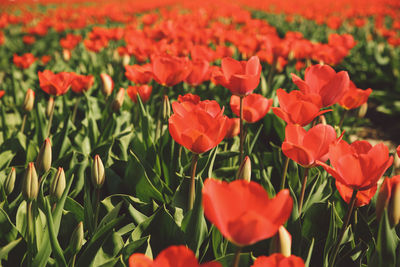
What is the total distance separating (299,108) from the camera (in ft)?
4.00

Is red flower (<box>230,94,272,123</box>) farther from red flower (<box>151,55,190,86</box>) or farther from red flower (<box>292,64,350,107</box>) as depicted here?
red flower (<box>151,55,190,86</box>)

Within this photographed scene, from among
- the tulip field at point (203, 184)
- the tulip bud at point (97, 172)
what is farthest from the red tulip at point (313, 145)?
the tulip bud at point (97, 172)

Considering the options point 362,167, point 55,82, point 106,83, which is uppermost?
point 362,167

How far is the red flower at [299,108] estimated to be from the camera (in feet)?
3.96

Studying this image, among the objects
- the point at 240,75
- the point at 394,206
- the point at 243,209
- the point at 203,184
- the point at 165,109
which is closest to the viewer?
the point at 243,209

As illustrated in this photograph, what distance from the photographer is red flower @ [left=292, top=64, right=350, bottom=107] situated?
140cm

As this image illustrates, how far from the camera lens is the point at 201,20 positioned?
581 centimetres

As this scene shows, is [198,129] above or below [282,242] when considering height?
above

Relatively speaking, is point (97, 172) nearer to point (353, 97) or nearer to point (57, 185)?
point (57, 185)

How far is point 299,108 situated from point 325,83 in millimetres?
310

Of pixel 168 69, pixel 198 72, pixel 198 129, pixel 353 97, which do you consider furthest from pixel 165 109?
pixel 353 97

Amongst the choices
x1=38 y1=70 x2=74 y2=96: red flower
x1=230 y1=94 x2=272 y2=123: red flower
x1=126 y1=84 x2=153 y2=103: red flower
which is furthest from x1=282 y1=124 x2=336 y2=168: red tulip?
x1=38 y1=70 x2=74 y2=96: red flower

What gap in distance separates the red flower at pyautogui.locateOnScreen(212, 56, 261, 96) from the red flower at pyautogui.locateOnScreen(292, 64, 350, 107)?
0.54 feet

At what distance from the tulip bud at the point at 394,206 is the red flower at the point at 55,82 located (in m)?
1.51
